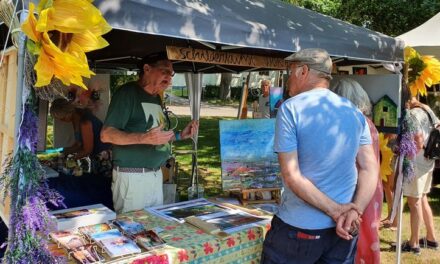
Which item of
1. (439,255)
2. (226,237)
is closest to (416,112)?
(439,255)

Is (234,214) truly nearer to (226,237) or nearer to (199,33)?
(226,237)

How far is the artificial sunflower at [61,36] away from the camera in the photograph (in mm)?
1252

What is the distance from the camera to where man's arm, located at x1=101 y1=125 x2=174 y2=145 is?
2.09 metres

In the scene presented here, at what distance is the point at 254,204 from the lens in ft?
8.84

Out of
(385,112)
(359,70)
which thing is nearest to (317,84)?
(385,112)

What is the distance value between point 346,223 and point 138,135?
113 centimetres

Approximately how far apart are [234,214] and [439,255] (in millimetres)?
2418

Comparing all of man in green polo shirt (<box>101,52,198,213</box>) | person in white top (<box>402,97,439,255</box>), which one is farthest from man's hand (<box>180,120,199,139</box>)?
person in white top (<box>402,97,439,255</box>)

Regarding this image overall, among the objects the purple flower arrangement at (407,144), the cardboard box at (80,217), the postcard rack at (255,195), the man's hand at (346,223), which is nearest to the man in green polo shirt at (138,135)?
the cardboard box at (80,217)

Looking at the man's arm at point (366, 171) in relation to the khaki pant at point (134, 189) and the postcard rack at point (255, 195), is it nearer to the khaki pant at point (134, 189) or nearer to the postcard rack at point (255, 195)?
the postcard rack at point (255, 195)

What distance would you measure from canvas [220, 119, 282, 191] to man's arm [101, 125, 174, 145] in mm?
740

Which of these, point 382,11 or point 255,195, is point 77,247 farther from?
point 382,11

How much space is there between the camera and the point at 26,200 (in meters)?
1.34

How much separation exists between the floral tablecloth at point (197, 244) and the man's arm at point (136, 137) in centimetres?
44
